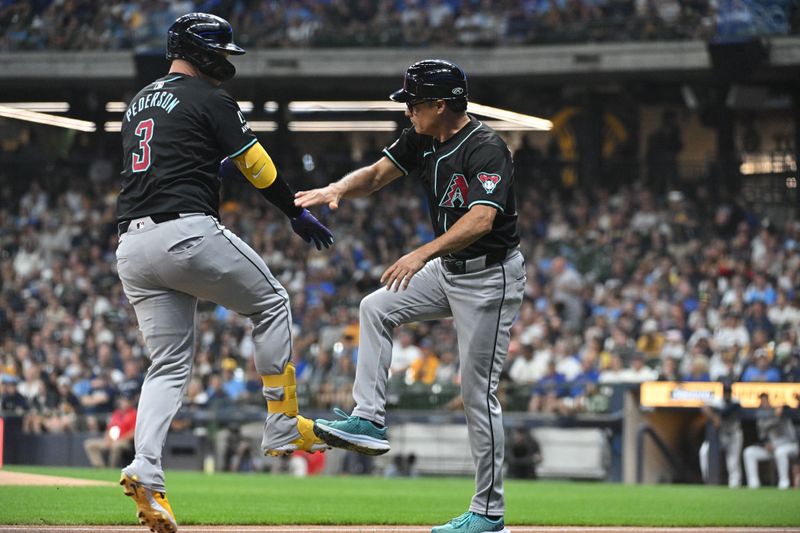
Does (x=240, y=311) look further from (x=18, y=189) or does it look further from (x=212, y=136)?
(x=18, y=189)

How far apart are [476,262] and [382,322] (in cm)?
57

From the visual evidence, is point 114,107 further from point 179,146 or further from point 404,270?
point 404,270

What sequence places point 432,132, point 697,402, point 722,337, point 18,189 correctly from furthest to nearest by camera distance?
point 18,189
point 722,337
point 697,402
point 432,132

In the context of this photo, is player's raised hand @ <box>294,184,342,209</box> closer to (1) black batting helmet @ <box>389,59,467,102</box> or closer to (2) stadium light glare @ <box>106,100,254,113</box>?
(1) black batting helmet @ <box>389,59,467,102</box>

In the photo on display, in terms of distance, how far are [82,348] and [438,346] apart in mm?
6236

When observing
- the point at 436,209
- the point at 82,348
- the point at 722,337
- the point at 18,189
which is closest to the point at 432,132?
the point at 436,209

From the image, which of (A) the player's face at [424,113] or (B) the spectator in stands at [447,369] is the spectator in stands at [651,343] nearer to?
(B) the spectator in stands at [447,369]

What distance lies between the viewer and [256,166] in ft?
19.6

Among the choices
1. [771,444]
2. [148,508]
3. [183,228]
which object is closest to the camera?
[148,508]

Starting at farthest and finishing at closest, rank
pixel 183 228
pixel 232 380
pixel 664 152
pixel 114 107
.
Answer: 1. pixel 114 107
2. pixel 664 152
3. pixel 232 380
4. pixel 183 228

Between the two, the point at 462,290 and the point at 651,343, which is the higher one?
the point at 651,343

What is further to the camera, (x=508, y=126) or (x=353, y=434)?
(x=508, y=126)

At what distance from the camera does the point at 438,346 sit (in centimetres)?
1925

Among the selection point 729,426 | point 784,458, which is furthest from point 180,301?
point 729,426
